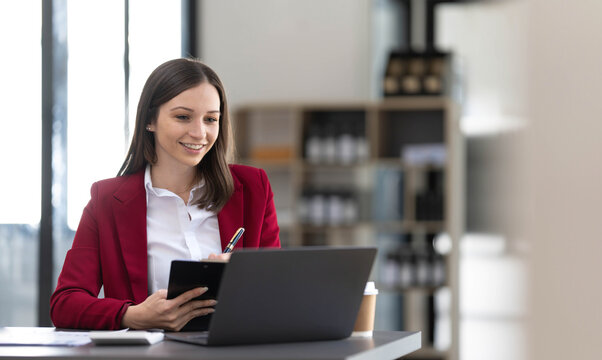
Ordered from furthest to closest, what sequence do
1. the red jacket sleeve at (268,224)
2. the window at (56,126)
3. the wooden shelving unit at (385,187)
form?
the wooden shelving unit at (385,187)
the window at (56,126)
the red jacket sleeve at (268,224)

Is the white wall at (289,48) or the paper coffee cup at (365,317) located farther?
the white wall at (289,48)

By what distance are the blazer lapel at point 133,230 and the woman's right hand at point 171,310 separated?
9.8 inches

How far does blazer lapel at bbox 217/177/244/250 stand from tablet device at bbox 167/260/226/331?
39 cm

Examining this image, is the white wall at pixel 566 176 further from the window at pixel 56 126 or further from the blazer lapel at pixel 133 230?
the window at pixel 56 126

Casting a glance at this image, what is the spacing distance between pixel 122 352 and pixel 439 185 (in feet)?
15.3

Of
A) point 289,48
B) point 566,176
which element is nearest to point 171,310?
point 566,176

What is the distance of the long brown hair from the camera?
2078mm

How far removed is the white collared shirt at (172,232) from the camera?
2080 mm

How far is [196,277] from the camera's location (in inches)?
64.9

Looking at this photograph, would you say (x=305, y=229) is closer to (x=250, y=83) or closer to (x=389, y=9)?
(x=250, y=83)

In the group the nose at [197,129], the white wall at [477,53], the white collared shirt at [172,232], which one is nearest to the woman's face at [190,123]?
the nose at [197,129]

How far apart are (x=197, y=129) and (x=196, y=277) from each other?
1.64 ft

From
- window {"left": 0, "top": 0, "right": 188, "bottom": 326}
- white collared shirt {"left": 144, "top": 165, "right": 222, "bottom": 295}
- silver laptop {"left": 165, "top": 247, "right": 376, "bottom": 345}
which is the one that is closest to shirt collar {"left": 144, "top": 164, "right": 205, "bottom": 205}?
white collared shirt {"left": 144, "top": 165, "right": 222, "bottom": 295}

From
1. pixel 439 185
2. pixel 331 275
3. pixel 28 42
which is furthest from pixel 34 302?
pixel 331 275
